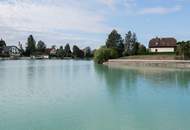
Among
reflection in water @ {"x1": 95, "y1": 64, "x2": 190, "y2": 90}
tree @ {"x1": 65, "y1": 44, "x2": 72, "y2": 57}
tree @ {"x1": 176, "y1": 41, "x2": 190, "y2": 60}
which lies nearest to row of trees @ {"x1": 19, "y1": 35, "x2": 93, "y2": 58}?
tree @ {"x1": 65, "y1": 44, "x2": 72, "y2": 57}

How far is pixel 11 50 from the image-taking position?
142000 mm

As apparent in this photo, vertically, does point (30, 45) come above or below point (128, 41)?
above

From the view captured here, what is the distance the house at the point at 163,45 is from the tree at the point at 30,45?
61.7 metres

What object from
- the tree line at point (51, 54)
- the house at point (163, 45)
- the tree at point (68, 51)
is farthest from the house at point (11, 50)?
the house at point (163, 45)

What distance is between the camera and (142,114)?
13.2m

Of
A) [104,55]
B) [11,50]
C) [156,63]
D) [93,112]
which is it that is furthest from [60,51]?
[93,112]

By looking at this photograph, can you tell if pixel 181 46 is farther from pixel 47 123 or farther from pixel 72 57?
pixel 72 57

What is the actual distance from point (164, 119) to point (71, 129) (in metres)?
3.95

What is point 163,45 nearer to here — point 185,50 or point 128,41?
point 128,41

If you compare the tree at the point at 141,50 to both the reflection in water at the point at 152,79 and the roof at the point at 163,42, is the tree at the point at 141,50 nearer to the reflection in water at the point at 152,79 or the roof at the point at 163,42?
the roof at the point at 163,42

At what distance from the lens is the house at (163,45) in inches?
3218

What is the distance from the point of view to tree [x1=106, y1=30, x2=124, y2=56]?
7875 cm

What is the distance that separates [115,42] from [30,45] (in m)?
60.1

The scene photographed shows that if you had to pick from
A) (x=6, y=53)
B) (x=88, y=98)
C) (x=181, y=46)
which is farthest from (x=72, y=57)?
(x=88, y=98)
